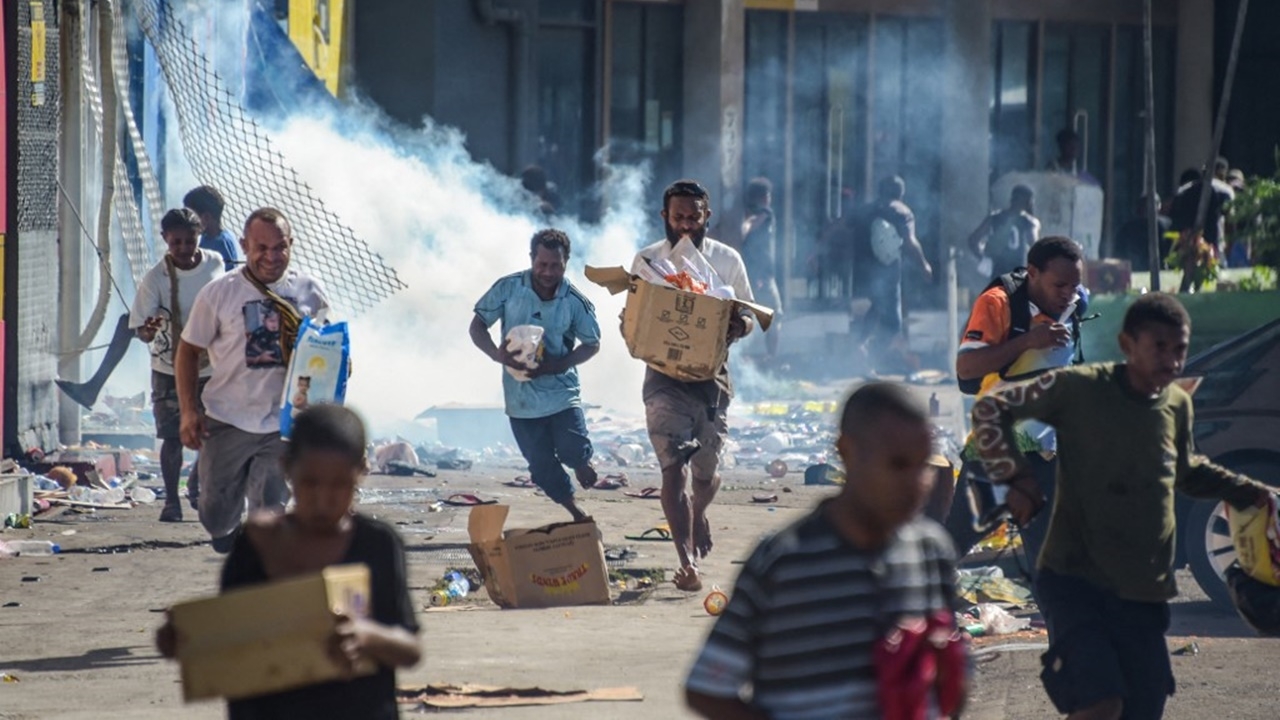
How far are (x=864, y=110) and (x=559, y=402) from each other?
11984 mm

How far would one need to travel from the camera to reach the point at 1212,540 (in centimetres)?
857

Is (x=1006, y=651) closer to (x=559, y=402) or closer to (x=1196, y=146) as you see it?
(x=559, y=402)

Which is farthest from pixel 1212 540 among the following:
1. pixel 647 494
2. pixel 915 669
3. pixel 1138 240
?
pixel 1138 240

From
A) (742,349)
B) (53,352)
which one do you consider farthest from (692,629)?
(742,349)

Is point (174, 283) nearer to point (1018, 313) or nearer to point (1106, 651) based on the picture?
point (1018, 313)

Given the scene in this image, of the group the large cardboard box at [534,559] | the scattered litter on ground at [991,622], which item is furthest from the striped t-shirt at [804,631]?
the large cardboard box at [534,559]

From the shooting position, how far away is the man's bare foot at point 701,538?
9.38 m

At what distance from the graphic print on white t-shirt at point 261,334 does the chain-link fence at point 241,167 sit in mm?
6885

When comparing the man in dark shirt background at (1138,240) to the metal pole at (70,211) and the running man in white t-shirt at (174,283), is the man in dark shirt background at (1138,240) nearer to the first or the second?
the metal pole at (70,211)

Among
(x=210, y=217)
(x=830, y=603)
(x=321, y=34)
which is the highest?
(x=321, y=34)

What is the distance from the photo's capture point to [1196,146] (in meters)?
22.8

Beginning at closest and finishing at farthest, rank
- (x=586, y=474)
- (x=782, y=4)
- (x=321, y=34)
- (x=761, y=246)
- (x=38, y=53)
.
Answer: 1. (x=586, y=474)
2. (x=38, y=53)
3. (x=321, y=34)
4. (x=761, y=246)
5. (x=782, y=4)

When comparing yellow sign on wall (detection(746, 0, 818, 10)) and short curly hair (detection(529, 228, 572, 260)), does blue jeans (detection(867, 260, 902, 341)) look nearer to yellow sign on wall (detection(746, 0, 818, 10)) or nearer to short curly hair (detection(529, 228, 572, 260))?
yellow sign on wall (detection(746, 0, 818, 10))

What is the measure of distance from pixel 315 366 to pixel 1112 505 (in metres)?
3.30
